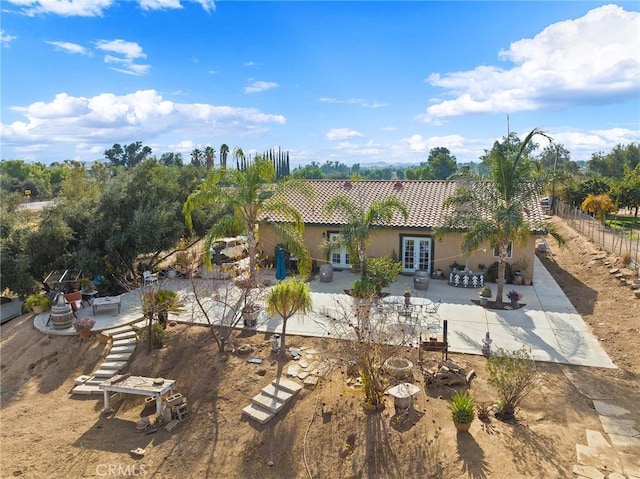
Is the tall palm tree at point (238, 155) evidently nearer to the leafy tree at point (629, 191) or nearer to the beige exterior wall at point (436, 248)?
the beige exterior wall at point (436, 248)

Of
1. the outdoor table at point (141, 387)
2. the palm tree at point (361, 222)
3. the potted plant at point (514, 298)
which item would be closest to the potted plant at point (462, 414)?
the outdoor table at point (141, 387)

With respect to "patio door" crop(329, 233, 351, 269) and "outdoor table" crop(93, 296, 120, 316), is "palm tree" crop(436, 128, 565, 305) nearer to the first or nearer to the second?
"patio door" crop(329, 233, 351, 269)

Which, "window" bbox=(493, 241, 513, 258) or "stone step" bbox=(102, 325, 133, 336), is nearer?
"stone step" bbox=(102, 325, 133, 336)

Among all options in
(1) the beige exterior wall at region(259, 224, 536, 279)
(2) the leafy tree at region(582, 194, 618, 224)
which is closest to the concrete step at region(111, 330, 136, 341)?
(1) the beige exterior wall at region(259, 224, 536, 279)

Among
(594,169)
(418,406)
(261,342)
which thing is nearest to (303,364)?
(261,342)

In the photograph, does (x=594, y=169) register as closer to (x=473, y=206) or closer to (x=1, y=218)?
(x=473, y=206)

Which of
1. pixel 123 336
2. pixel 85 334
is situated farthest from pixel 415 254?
pixel 85 334
